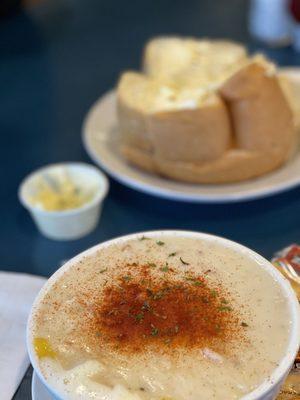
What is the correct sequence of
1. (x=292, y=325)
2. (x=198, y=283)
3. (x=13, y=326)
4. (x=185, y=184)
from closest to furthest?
(x=292, y=325) < (x=198, y=283) < (x=13, y=326) < (x=185, y=184)

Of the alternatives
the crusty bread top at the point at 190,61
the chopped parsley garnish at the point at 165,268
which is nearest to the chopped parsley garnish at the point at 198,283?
the chopped parsley garnish at the point at 165,268

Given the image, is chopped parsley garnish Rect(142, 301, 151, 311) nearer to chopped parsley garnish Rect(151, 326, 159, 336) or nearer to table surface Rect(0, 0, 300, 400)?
chopped parsley garnish Rect(151, 326, 159, 336)

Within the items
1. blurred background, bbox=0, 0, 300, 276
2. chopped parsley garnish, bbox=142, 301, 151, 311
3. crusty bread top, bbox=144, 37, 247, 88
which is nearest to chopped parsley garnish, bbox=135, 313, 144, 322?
chopped parsley garnish, bbox=142, 301, 151, 311

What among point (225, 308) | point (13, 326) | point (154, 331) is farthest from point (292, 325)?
point (13, 326)

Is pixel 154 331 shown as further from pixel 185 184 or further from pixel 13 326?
pixel 185 184

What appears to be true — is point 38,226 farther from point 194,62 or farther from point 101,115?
point 194,62

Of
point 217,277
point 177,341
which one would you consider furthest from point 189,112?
point 177,341
